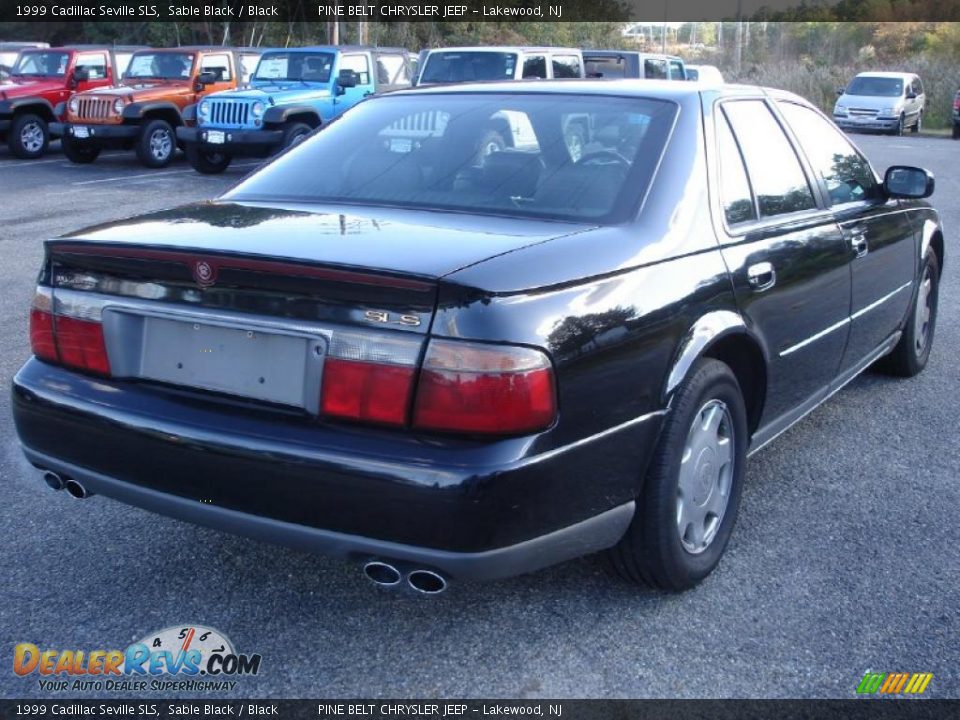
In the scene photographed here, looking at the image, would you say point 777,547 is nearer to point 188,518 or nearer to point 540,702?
point 540,702

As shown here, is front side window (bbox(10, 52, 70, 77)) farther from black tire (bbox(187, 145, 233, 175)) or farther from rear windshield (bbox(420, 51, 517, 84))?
rear windshield (bbox(420, 51, 517, 84))

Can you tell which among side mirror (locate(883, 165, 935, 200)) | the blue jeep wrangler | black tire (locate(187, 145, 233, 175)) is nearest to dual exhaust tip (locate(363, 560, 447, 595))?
side mirror (locate(883, 165, 935, 200))

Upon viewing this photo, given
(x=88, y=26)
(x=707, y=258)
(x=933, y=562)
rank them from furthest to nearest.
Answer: (x=88, y=26)
(x=933, y=562)
(x=707, y=258)

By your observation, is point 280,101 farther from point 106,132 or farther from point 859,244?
point 859,244

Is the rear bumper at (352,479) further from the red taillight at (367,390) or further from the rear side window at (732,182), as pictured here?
the rear side window at (732,182)

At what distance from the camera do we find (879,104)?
28594mm

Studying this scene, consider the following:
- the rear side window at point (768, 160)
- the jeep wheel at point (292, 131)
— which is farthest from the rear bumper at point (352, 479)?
the jeep wheel at point (292, 131)

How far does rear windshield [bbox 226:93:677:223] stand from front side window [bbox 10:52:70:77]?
54.1ft

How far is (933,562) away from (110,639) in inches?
103

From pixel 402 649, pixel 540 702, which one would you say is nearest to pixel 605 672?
pixel 540 702

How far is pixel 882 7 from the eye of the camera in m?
52.4

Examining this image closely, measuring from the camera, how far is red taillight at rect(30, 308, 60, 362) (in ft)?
10.4

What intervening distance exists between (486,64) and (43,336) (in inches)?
505

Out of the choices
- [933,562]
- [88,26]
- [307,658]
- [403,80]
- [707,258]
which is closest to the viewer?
[307,658]
